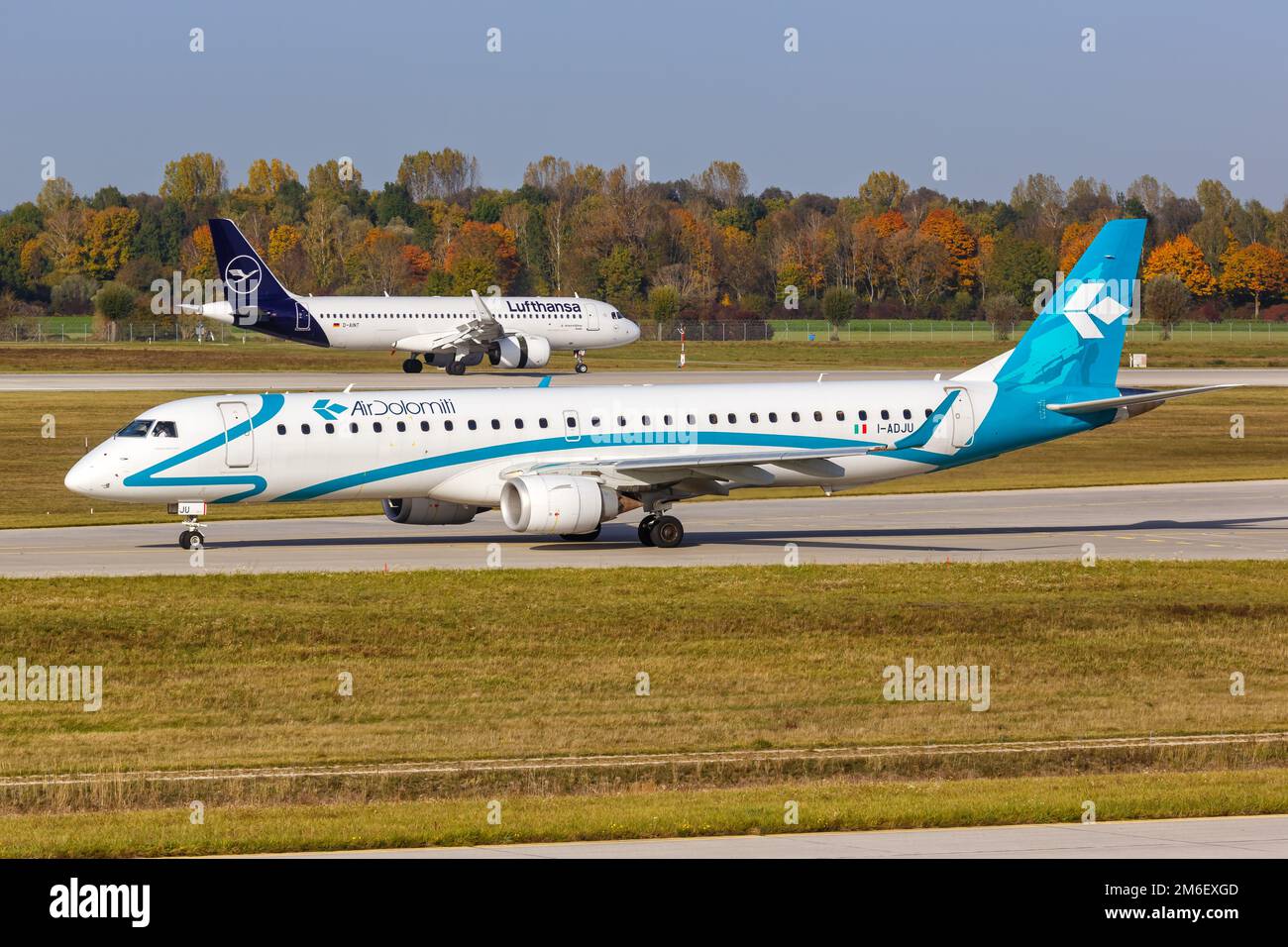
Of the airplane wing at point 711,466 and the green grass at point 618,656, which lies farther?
the airplane wing at point 711,466

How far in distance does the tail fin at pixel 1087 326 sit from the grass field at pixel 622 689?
8127 mm

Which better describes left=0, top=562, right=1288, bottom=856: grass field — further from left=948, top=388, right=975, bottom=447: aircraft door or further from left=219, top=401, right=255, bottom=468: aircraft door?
left=948, top=388, right=975, bottom=447: aircraft door

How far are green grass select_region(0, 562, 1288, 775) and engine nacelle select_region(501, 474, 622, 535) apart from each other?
2.27 metres

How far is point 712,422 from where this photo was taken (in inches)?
1663

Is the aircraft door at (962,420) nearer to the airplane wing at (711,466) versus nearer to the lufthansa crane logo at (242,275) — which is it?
the airplane wing at (711,466)

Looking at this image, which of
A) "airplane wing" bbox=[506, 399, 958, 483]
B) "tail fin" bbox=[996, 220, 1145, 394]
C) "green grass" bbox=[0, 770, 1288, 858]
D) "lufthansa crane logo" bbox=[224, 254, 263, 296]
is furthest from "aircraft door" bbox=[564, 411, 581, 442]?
"lufthansa crane logo" bbox=[224, 254, 263, 296]

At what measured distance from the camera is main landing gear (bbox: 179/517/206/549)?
1567 inches

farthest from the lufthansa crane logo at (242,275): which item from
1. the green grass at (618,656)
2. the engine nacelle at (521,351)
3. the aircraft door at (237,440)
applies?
the green grass at (618,656)

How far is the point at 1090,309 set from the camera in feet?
150

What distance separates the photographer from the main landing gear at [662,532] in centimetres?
4169

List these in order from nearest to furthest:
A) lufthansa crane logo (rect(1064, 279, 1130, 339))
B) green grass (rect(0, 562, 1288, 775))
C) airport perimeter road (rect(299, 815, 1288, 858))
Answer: airport perimeter road (rect(299, 815, 1288, 858)), green grass (rect(0, 562, 1288, 775)), lufthansa crane logo (rect(1064, 279, 1130, 339))
